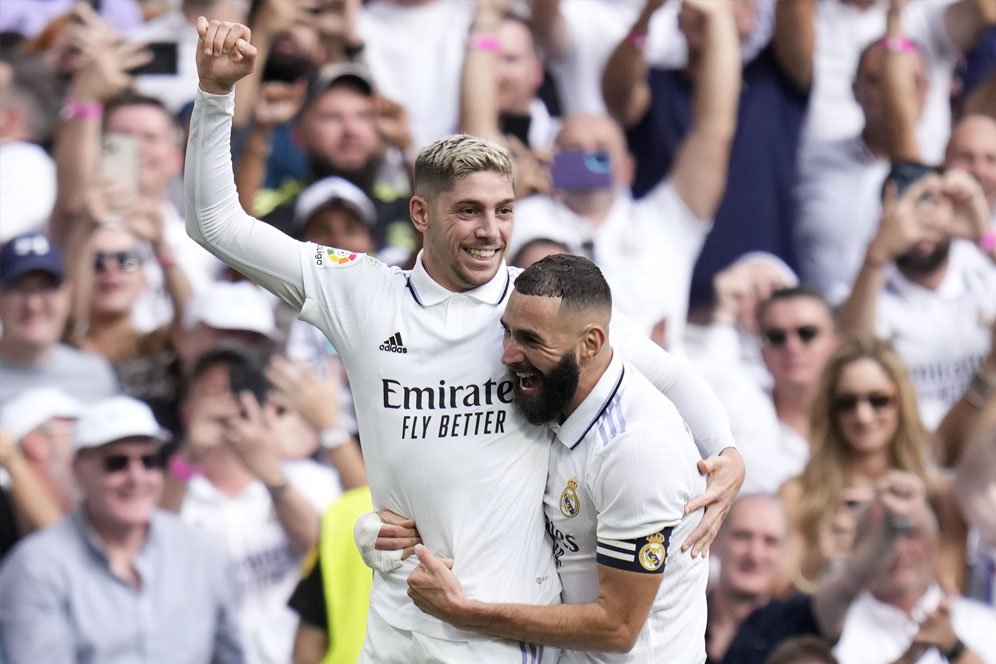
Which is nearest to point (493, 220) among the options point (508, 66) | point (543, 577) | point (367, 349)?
point (367, 349)

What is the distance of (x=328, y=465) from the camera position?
18.2 ft

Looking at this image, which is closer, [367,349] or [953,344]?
[367,349]

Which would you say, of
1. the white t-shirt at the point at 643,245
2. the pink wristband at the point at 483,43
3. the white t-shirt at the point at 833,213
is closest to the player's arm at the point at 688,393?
the white t-shirt at the point at 643,245

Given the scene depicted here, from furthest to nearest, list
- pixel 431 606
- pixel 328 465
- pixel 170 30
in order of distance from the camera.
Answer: pixel 170 30
pixel 328 465
pixel 431 606

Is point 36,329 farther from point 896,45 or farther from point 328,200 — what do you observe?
point 896,45

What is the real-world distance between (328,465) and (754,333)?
1993mm

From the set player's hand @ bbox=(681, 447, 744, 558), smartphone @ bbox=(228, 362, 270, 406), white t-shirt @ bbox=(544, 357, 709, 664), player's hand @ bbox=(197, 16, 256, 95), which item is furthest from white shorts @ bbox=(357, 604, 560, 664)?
smartphone @ bbox=(228, 362, 270, 406)

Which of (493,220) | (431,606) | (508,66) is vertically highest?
(508,66)

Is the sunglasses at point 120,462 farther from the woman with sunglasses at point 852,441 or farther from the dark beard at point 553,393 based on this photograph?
the woman with sunglasses at point 852,441

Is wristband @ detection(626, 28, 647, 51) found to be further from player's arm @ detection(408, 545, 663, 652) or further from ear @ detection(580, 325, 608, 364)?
player's arm @ detection(408, 545, 663, 652)

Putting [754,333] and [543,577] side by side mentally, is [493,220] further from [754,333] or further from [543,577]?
[754,333]

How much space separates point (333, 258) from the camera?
3.37 meters

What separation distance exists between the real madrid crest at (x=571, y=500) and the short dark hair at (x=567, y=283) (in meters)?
0.38

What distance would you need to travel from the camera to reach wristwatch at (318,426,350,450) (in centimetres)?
555
